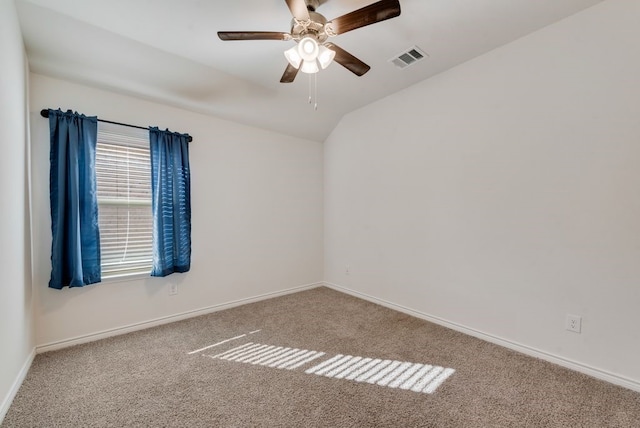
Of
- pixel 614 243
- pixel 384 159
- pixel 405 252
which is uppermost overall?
pixel 384 159

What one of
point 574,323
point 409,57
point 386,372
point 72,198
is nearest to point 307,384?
point 386,372

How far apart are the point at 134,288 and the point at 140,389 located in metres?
1.17

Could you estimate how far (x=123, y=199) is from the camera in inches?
102

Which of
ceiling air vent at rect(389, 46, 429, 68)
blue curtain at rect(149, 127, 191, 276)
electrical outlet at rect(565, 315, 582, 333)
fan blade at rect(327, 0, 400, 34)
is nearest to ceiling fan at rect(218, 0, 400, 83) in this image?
fan blade at rect(327, 0, 400, 34)

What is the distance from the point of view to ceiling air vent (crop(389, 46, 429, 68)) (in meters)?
2.35

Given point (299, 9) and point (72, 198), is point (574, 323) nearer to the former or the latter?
point (299, 9)

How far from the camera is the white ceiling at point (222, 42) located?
1.84 metres

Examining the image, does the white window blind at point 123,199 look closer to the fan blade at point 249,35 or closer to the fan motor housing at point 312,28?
the fan blade at point 249,35

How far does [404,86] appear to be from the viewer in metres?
2.98

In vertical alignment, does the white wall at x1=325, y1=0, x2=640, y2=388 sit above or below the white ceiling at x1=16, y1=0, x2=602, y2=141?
below

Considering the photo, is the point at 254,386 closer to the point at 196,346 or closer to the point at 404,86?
the point at 196,346

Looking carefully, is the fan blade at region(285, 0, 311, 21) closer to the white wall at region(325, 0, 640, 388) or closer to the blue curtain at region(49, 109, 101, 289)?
→ the white wall at region(325, 0, 640, 388)

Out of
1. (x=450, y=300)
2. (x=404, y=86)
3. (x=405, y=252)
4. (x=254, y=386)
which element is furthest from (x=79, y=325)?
(x=404, y=86)

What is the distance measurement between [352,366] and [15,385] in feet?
7.26
